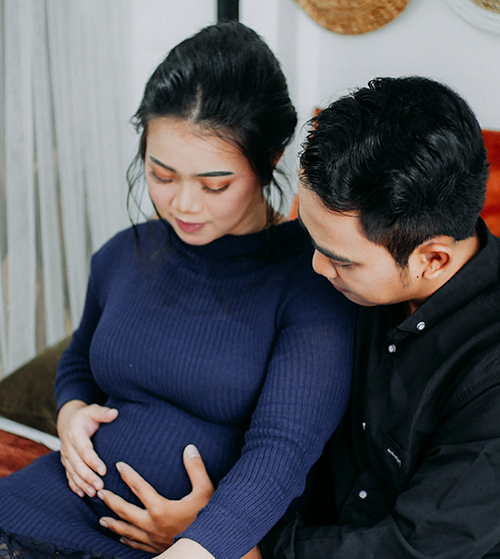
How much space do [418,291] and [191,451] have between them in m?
0.49

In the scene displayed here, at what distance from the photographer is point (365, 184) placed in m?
0.80

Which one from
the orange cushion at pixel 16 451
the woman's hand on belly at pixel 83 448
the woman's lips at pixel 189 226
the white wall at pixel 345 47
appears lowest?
the orange cushion at pixel 16 451

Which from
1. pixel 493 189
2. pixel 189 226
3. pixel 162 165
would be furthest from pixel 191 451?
pixel 493 189

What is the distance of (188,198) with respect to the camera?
3.42 feet

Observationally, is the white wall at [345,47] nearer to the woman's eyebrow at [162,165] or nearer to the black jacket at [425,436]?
the woman's eyebrow at [162,165]

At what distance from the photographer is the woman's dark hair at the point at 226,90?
1.02 meters

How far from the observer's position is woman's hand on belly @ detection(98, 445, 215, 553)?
3.30 feet

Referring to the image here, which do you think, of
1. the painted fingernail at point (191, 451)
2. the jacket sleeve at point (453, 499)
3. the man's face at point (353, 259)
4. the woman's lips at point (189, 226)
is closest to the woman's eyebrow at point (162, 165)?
the woman's lips at point (189, 226)

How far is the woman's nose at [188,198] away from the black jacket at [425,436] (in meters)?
0.35

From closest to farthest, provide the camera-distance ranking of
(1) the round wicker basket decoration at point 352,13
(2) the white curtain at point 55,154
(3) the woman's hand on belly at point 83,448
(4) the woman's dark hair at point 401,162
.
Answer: (4) the woman's dark hair at point 401,162 → (3) the woman's hand on belly at point 83,448 → (1) the round wicker basket decoration at point 352,13 → (2) the white curtain at point 55,154

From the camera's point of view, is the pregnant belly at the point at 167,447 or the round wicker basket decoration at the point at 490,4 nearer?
the pregnant belly at the point at 167,447

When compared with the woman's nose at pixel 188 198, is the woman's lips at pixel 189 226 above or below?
below

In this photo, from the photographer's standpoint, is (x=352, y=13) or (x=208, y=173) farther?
(x=352, y=13)

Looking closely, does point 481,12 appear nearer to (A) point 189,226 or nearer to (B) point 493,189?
(B) point 493,189
